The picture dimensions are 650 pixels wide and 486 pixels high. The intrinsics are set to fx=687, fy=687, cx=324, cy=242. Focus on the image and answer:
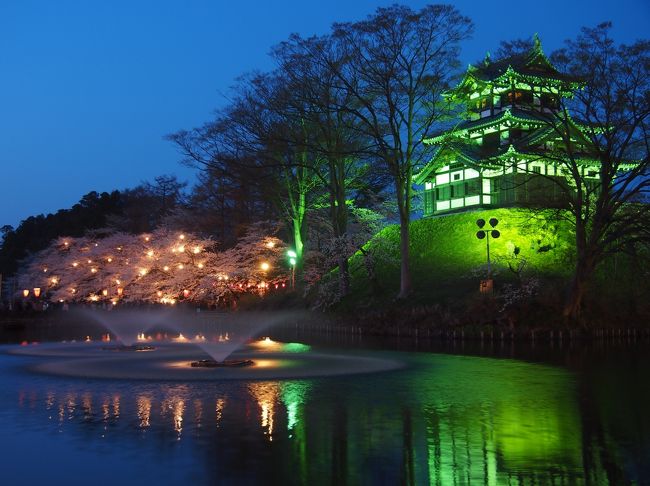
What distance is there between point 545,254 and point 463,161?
9.75 m

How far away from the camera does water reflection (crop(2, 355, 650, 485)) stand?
9.25 meters

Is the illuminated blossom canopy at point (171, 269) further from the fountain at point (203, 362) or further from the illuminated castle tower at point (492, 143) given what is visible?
the fountain at point (203, 362)

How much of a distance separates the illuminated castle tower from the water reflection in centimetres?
3308

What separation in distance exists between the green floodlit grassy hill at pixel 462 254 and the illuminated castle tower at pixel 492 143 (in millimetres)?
1990

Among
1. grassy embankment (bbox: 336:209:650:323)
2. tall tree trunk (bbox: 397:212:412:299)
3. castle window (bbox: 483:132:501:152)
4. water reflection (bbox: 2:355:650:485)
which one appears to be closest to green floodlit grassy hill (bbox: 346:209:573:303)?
grassy embankment (bbox: 336:209:650:323)

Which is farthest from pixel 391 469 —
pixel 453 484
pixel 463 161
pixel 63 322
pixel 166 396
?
pixel 63 322

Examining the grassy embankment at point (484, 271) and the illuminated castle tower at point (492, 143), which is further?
the illuminated castle tower at point (492, 143)

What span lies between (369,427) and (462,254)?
38.7 metres

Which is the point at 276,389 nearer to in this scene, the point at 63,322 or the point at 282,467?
the point at 282,467

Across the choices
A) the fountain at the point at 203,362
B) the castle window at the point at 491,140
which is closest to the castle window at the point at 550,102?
the castle window at the point at 491,140

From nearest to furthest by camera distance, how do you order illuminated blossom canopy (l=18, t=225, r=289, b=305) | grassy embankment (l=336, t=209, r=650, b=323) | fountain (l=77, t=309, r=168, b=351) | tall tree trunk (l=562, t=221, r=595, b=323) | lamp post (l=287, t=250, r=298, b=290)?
tall tree trunk (l=562, t=221, r=595, b=323) → grassy embankment (l=336, t=209, r=650, b=323) → fountain (l=77, t=309, r=168, b=351) → lamp post (l=287, t=250, r=298, b=290) → illuminated blossom canopy (l=18, t=225, r=289, b=305)

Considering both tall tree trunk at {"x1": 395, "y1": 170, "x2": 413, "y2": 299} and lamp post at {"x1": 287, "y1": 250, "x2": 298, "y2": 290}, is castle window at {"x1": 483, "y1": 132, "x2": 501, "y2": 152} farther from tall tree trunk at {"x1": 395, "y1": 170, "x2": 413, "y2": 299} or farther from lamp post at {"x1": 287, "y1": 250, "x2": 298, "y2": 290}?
lamp post at {"x1": 287, "y1": 250, "x2": 298, "y2": 290}

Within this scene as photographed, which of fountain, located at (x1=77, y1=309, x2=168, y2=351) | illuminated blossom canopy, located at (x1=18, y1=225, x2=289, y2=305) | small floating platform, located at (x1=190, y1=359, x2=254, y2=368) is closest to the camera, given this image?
small floating platform, located at (x1=190, y1=359, x2=254, y2=368)

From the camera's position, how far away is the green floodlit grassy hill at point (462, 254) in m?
44.4
